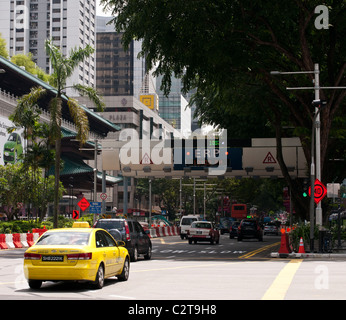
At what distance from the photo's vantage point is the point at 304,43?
31.4 meters

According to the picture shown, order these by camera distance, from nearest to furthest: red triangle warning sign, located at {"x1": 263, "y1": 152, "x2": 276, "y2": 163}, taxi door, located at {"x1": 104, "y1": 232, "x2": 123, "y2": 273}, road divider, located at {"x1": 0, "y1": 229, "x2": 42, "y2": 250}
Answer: taxi door, located at {"x1": 104, "y1": 232, "x2": 123, "y2": 273}
road divider, located at {"x1": 0, "y1": 229, "x2": 42, "y2": 250}
red triangle warning sign, located at {"x1": 263, "y1": 152, "x2": 276, "y2": 163}

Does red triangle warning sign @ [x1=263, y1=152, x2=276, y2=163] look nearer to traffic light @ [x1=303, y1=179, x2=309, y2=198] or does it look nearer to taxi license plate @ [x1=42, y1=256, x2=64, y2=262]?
traffic light @ [x1=303, y1=179, x2=309, y2=198]

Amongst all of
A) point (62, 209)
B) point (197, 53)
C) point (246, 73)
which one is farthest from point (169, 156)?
point (62, 209)

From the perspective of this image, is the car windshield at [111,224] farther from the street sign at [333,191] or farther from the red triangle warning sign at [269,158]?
the red triangle warning sign at [269,158]

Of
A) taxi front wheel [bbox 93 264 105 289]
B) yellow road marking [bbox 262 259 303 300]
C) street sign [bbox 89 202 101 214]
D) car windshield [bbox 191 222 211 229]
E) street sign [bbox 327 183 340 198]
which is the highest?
street sign [bbox 327 183 340 198]

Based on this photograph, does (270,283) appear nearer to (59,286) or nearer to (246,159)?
(59,286)

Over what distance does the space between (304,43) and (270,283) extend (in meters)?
17.8

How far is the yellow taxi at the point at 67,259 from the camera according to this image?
48.2 feet

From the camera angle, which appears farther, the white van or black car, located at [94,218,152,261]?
the white van

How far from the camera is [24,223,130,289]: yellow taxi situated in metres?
14.7

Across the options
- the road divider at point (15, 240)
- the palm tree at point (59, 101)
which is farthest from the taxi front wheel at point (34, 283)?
the palm tree at point (59, 101)

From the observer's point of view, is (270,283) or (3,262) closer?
(270,283)

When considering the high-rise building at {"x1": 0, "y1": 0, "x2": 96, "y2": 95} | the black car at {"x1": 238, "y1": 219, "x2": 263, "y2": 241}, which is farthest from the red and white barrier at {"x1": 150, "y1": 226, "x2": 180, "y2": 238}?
the high-rise building at {"x1": 0, "y1": 0, "x2": 96, "y2": 95}

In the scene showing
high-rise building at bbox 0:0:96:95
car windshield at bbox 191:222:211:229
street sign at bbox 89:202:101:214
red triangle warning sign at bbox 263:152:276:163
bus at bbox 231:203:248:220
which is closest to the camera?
car windshield at bbox 191:222:211:229
